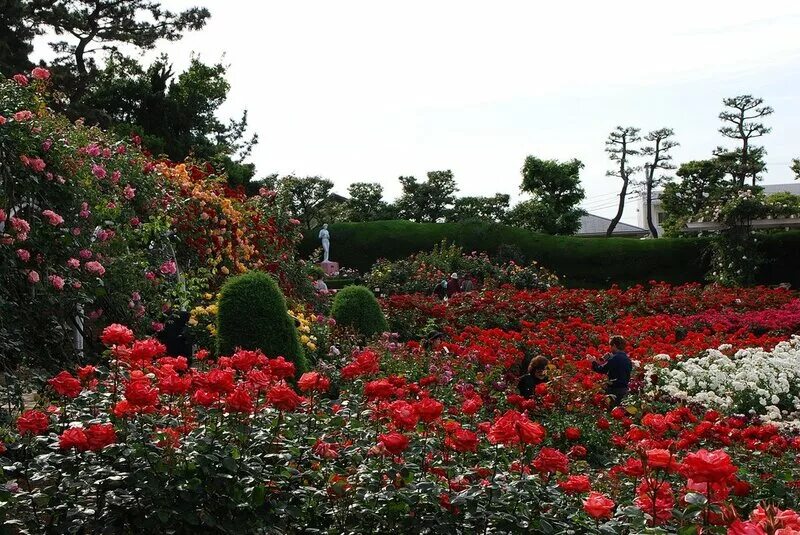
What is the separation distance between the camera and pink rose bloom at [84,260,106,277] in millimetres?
6508

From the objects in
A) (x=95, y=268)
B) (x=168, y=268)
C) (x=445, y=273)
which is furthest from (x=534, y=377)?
(x=445, y=273)

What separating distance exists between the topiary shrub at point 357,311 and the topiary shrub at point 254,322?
229 centimetres

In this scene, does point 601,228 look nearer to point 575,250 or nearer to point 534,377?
point 575,250

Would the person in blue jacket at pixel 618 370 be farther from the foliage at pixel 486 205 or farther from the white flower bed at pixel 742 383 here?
the foliage at pixel 486 205

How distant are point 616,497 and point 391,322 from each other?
887cm

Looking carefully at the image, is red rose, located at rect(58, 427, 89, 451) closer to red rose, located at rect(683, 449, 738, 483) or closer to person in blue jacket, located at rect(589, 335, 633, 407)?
red rose, located at rect(683, 449, 738, 483)

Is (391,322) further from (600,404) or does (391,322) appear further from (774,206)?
(774,206)

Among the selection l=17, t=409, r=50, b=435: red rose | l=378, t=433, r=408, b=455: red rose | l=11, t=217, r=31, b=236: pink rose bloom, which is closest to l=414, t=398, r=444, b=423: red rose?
l=378, t=433, r=408, b=455: red rose

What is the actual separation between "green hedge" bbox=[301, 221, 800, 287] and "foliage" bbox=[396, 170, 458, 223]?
1122 centimetres

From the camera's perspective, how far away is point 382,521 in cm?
267

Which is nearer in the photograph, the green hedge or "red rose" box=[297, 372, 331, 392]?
"red rose" box=[297, 372, 331, 392]

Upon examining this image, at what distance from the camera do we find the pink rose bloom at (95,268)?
651 centimetres

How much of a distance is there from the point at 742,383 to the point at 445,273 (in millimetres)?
13226

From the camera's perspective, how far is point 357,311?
9.84m
